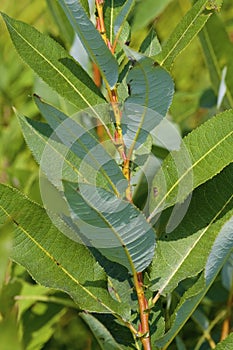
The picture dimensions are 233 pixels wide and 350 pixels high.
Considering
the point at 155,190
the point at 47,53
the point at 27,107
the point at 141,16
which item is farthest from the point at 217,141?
the point at 27,107

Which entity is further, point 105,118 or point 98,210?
point 105,118

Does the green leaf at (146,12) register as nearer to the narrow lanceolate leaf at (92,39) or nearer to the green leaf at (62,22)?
the green leaf at (62,22)

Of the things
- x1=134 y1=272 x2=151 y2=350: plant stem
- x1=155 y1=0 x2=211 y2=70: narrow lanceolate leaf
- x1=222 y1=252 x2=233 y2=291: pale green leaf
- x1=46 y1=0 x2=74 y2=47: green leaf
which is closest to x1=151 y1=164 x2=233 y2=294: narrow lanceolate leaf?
x1=134 y1=272 x2=151 y2=350: plant stem

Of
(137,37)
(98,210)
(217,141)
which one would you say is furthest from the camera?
(137,37)

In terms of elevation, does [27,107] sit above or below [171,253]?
above

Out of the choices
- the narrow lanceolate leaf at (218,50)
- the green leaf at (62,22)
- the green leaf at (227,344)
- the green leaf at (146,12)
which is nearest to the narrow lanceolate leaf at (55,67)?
the green leaf at (227,344)

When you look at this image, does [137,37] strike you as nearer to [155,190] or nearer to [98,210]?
[155,190]
